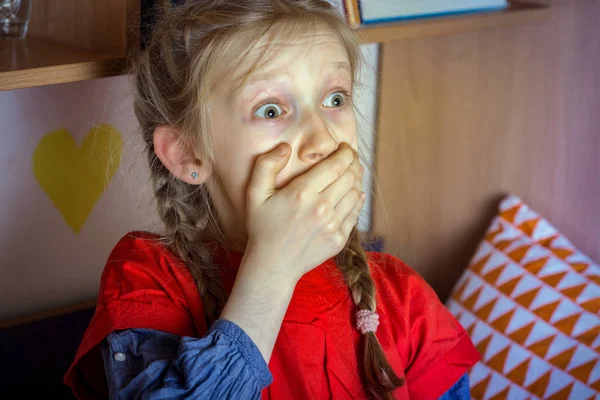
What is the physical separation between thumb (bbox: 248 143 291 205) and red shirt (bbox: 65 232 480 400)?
15 cm

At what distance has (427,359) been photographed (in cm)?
108

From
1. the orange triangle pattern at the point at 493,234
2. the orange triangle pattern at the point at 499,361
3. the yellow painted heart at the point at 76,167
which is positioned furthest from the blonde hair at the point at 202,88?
the orange triangle pattern at the point at 493,234

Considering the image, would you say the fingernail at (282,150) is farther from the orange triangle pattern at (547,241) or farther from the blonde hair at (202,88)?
the orange triangle pattern at (547,241)

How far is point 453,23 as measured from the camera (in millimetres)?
1336

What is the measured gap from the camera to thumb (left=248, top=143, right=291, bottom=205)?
0.91m

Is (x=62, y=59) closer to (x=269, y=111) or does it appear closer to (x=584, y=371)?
(x=269, y=111)

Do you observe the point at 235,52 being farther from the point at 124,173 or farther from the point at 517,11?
the point at 517,11

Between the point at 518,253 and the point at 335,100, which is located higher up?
the point at 335,100

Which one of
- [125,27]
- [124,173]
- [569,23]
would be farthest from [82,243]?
[569,23]

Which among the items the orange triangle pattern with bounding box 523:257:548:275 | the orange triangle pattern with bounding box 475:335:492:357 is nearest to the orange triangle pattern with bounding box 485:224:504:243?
the orange triangle pattern with bounding box 523:257:548:275

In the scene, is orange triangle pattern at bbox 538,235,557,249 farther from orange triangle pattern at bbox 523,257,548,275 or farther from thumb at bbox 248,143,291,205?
thumb at bbox 248,143,291,205

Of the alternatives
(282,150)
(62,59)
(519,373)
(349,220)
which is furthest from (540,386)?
(62,59)

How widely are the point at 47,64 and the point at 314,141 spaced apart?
1.06 ft

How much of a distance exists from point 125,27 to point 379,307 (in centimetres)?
50
